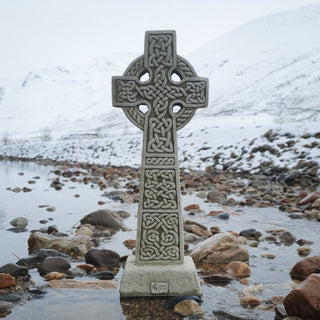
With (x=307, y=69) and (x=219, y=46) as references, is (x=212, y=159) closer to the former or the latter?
(x=307, y=69)

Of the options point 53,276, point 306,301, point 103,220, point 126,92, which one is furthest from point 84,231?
point 306,301

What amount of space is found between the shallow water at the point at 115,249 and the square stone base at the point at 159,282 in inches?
5.6

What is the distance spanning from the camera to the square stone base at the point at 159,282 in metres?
3.50

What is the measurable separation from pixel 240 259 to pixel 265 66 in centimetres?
8909

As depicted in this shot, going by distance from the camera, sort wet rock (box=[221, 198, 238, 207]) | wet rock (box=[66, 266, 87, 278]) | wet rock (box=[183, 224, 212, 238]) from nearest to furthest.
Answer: wet rock (box=[66, 266, 87, 278]) → wet rock (box=[183, 224, 212, 238]) → wet rock (box=[221, 198, 238, 207])

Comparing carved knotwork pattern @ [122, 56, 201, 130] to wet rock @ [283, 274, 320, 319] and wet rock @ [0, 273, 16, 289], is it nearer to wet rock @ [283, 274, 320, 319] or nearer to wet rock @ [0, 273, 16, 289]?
wet rock @ [283, 274, 320, 319]

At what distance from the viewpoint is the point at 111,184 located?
12.7 metres

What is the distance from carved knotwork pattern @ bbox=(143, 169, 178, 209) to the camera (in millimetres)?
3777

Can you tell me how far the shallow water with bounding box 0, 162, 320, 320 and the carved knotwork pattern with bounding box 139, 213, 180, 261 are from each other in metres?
0.49

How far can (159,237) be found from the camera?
12.3 feet

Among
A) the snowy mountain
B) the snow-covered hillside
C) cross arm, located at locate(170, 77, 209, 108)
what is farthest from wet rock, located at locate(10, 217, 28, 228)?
the snowy mountain

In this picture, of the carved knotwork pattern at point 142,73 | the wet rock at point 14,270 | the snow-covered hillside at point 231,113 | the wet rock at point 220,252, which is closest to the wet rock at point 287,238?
the wet rock at point 220,252

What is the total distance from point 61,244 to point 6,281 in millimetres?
1298

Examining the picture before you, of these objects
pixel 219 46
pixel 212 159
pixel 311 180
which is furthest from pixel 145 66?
pixel 219 46
